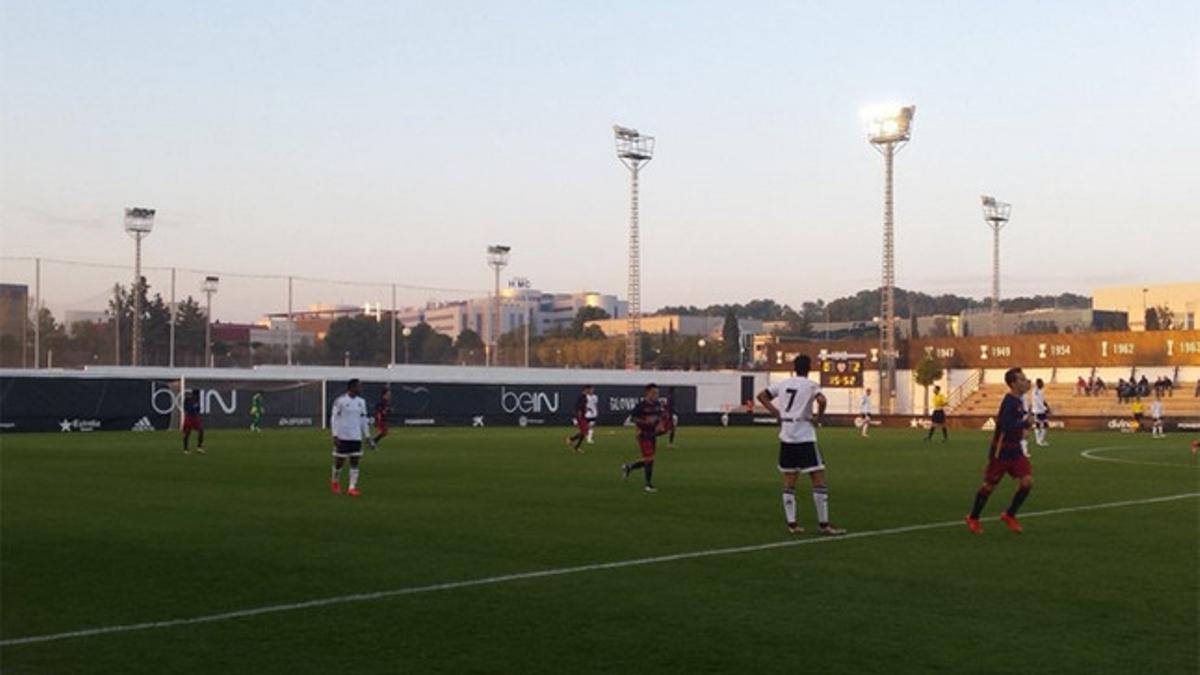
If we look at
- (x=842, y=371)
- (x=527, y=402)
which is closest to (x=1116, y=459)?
(x=527, y=402)

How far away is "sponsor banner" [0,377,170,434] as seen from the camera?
171 ft

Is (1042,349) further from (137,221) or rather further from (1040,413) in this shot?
(137,221)

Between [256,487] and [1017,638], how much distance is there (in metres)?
16.9

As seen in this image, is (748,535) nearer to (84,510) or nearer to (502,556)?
(502,556)

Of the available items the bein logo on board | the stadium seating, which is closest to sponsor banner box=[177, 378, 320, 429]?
the bein logo on board

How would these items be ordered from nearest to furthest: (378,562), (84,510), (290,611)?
(290,611) < (378,562) < (84,510)

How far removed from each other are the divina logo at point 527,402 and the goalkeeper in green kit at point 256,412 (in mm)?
12799

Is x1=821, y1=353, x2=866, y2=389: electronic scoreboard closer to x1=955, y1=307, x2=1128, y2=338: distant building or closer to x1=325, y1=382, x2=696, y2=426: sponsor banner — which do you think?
x1=325, y1=382, x2=696, y2=426: sponsor banner

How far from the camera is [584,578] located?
12.2 m

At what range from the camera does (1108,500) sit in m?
21.3

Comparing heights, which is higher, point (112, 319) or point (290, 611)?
point (112, 319)

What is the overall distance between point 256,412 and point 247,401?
2610 millimetres

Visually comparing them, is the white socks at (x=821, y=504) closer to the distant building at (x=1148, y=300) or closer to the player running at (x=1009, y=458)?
the player running at (x=1009, y=458)

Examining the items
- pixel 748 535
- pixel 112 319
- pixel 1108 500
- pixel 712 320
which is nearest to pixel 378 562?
pixel 748 535
